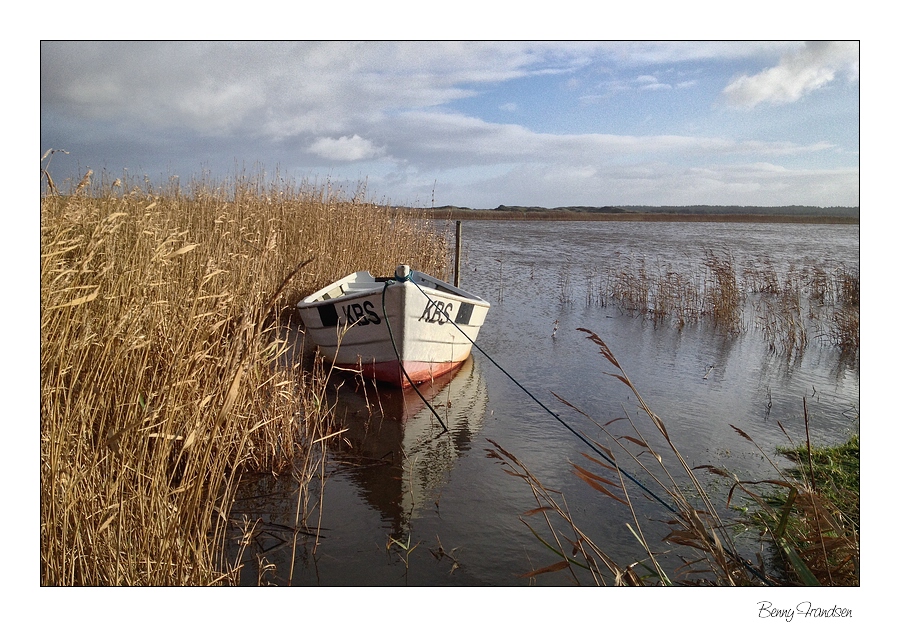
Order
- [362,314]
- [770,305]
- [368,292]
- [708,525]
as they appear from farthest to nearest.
Result: [770,305] → [362,314] → [368,292] → [708,525]

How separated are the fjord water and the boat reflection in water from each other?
14 mm

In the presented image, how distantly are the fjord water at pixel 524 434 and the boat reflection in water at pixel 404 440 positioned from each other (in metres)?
0.01

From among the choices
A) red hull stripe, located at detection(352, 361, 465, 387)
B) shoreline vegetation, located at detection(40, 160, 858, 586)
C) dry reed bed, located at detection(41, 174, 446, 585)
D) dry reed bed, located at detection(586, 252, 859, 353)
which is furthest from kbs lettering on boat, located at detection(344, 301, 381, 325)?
dry reed bed, located at detection(586, 252, 859, 353)

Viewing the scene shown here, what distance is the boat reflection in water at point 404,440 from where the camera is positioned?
3.62 meters

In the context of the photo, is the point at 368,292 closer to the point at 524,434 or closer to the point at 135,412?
the point at 524,434

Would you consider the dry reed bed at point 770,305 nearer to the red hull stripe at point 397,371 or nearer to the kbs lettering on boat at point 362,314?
the red hull stripe at point 397,371

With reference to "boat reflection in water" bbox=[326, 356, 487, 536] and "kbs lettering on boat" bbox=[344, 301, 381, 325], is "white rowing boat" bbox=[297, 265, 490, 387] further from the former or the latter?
"boat reflection in water" bbox=[326, 356, 487, 536]

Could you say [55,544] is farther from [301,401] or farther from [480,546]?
[301,401]

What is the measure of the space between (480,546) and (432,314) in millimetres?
2899

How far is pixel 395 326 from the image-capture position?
18.0 feet

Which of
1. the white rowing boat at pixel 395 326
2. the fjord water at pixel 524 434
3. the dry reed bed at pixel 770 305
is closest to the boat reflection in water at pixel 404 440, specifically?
the fjord water at pixel 524 434

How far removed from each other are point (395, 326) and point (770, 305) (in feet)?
23.0

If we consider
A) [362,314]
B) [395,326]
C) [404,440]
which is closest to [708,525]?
[404,440]
